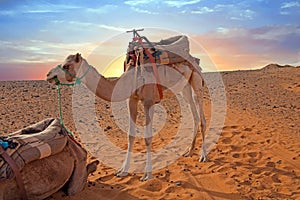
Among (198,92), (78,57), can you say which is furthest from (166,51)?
(78,57)

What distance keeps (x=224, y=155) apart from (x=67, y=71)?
151 inches

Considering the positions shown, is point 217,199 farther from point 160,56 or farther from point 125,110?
point 125,110

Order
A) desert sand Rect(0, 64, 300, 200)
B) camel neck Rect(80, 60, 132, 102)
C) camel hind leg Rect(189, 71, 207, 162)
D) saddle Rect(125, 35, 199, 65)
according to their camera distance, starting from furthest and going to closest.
Answer: camel hind leg Rect(189, 71, 207, 162) → saddle Rect(125, 35, 199, 65) → camel neck Rect(80, 60, 132, 102) → desert sand Rect(0, 64, 300, 200)

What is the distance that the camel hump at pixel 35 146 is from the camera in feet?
13.6

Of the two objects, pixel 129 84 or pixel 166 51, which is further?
pixel 166 51

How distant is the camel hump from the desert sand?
31.0 inches

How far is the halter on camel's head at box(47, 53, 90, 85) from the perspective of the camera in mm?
5621

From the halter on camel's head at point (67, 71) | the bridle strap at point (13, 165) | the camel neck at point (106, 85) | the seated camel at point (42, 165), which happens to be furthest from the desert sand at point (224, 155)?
the halter on camel's head at point (67, 71)

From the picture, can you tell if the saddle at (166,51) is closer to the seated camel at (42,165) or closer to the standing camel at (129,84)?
the standing camel at (129,84)

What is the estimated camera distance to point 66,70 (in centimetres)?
563

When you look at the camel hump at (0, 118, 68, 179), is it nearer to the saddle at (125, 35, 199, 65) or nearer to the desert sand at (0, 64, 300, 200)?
the desert sand at (0, 64, 300, 200)

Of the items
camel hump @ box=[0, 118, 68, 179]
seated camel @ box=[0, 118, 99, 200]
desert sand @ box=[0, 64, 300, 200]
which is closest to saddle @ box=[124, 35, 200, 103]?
desert sand @ box=[0, 64, 300, 200]

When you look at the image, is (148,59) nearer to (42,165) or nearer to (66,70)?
(66,70)

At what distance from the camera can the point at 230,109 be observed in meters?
13.1
